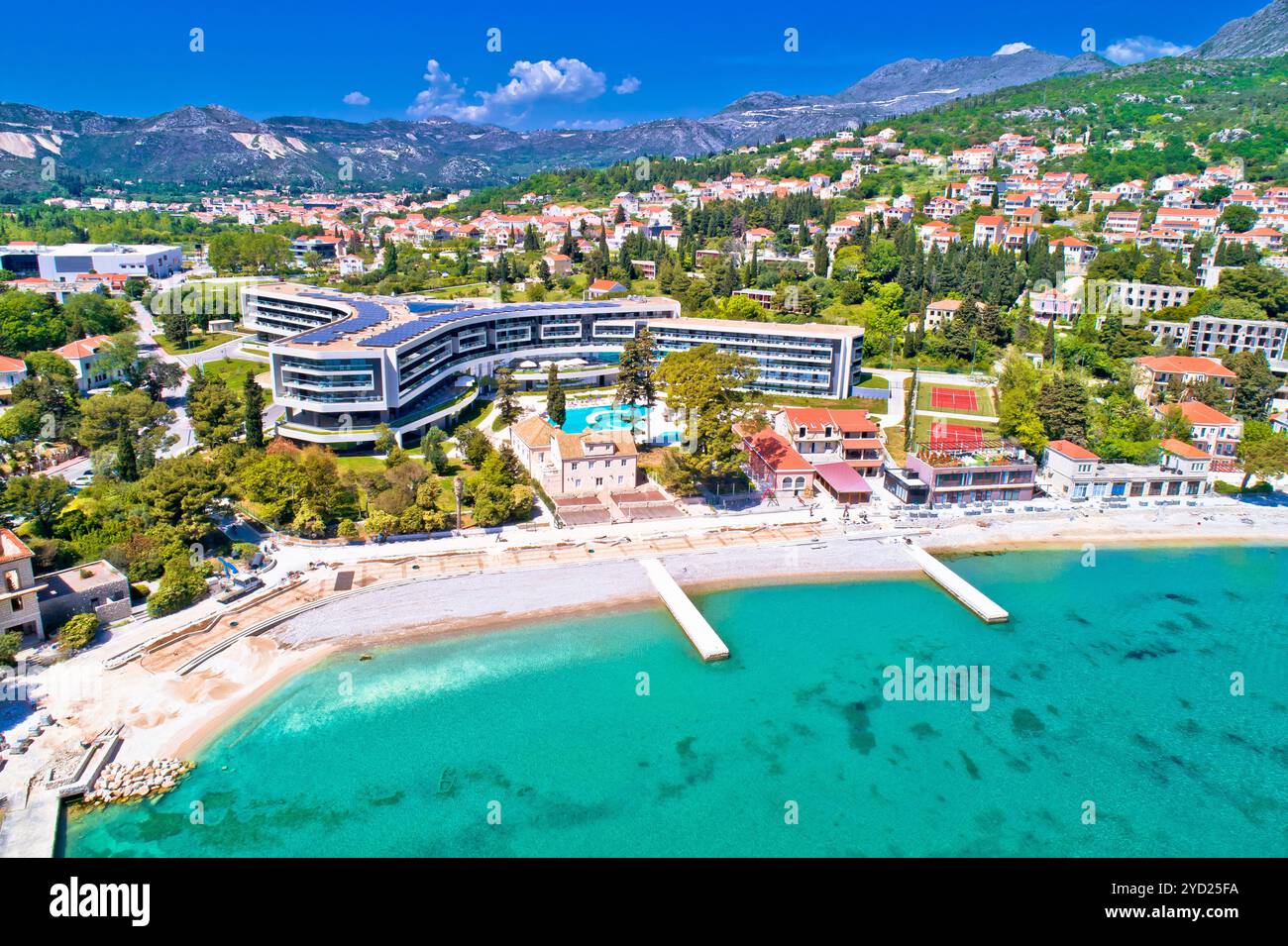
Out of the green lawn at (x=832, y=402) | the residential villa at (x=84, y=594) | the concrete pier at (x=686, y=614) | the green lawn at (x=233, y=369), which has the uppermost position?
the green lawn at (x=233, y=369)

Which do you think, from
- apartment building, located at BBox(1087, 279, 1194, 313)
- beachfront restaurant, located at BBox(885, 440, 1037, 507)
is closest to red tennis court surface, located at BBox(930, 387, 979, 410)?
beachfront restaurant, located at BBox(885, 440, 1037, 507)

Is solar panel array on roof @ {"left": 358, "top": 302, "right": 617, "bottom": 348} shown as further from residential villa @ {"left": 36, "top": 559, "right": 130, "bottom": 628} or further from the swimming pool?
residential villa @ {"left": 36, "top": 559, "right": 130, "bottom": 628}

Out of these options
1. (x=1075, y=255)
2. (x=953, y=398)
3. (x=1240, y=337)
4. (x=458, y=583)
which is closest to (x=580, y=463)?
(x=458, y=583)

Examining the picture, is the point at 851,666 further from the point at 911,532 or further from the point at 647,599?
the point at 911,532

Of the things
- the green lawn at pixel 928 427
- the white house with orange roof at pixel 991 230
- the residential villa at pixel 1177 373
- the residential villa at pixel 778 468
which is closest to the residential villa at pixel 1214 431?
the residential villa at pixel 1177 373

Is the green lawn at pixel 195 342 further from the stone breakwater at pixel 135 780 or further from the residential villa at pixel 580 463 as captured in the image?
the stone breakwater at pixel 135 780

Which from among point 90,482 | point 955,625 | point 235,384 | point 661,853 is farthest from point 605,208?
point 661,853

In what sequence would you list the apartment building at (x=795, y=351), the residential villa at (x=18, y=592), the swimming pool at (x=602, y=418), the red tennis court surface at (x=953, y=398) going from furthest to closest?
the apartment building at (x=795, y=351) → the red tennis court surface at (x=953, y=398) → the swimming pool at (x=602, y=418) → the residential villa at (x=18, y=592)
